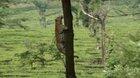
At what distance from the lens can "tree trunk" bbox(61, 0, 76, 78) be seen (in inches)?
260

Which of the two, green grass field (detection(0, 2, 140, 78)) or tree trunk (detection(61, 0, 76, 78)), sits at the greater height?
tree trunk (detection(61, 0, 76, 78))

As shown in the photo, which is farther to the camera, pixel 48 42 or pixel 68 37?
pixel 48 42

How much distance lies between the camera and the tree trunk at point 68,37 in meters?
6.60

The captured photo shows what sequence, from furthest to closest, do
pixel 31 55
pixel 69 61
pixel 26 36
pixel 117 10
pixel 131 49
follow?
pixel 117 10, pixel 26 36, pixel 131 49, pixel 31 55, pixel 69 61

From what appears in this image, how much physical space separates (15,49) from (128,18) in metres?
40.6

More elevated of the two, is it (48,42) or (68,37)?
(68,37)

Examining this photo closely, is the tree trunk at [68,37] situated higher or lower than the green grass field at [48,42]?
higher

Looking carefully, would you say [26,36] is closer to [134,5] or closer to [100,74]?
[100,74]

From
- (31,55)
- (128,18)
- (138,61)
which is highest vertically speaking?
(31,55)

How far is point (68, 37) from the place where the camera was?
6598 mm

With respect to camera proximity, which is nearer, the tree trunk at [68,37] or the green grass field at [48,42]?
the tree trunk at [68,37]

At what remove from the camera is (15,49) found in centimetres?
5659

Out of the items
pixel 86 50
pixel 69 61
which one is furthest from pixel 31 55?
pixel 86 50

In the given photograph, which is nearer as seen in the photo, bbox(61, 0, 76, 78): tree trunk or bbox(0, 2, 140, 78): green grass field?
bbox(61, 0, 76, 78): tree trunk
